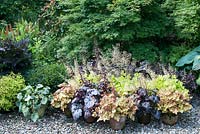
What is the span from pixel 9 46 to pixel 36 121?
3.57 ft

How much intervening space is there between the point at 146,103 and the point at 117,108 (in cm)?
34

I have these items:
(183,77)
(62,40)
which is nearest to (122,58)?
(183,77)

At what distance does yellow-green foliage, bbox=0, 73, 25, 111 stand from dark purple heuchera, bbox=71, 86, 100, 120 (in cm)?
77

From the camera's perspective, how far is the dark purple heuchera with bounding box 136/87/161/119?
14.4 ft

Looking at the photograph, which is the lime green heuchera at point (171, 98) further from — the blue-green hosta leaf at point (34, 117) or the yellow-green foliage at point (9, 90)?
the yellow-green foliage at point (9, 90)

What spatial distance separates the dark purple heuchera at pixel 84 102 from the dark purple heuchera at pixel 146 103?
1.56 feet

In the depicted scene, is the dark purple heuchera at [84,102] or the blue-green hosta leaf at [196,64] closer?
the dark purple heuchera at [84,102]

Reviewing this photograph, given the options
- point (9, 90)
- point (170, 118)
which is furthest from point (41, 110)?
point (170, 118)

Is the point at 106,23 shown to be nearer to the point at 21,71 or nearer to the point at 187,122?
the point at 21,71

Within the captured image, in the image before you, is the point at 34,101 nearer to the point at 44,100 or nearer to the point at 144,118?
the point at 44,100

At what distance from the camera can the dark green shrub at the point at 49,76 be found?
5125mm

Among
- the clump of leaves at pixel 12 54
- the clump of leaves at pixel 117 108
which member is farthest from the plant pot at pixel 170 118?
the clump of leaves at pixel 12 54

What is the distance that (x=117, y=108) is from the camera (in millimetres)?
4289

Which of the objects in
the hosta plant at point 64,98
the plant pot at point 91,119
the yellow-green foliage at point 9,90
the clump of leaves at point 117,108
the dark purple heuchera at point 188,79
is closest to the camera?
the clump of leaves at point 117,108
